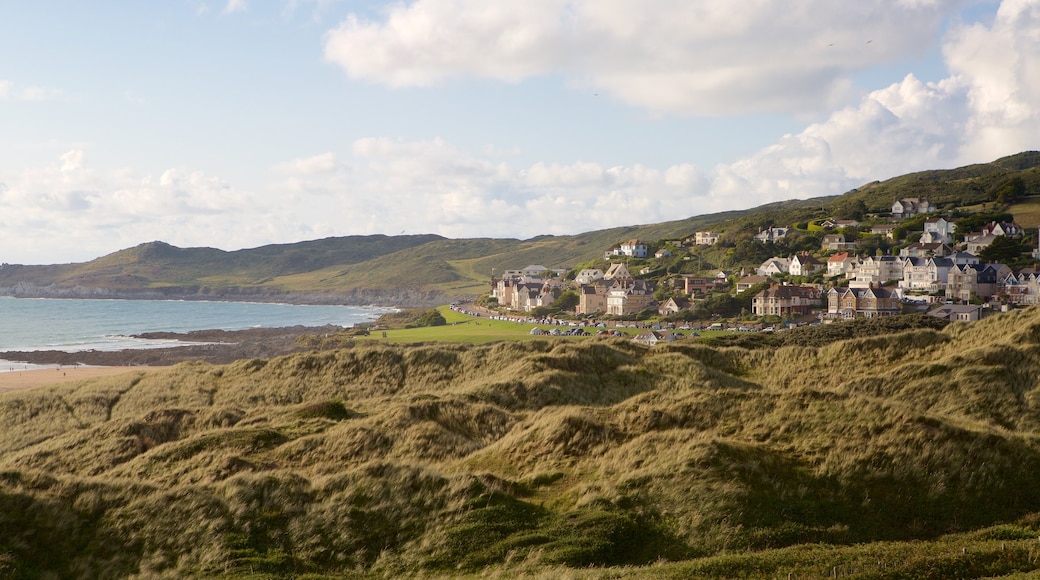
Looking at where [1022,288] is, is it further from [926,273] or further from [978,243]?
[978,243]

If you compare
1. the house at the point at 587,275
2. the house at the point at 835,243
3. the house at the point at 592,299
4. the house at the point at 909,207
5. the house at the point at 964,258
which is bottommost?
the house at the point at 592,299

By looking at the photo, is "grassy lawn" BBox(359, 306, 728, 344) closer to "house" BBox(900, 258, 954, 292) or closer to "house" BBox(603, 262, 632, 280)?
"house" BBox(603, 262, 632, 280)

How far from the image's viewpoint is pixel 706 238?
147500mm

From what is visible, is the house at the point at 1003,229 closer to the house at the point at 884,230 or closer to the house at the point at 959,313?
the house at the point at 884,230

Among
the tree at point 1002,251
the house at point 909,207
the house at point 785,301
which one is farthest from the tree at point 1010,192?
the house at point 785,301

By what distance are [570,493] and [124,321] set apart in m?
144

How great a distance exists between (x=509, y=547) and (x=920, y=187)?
181m

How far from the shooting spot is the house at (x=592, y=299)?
109 metres

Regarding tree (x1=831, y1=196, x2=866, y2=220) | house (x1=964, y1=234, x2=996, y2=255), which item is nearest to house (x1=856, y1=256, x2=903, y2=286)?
house (x1=964, y1=234, x2=996, y2=255)

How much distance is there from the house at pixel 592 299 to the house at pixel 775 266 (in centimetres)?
2330

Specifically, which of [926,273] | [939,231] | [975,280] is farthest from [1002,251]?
[939,231]

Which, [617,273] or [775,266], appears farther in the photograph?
[617,273]

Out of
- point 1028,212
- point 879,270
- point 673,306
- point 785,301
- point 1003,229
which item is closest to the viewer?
point 785,301

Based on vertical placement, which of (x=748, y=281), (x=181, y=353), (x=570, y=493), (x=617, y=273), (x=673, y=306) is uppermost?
(x=617, y=273)
